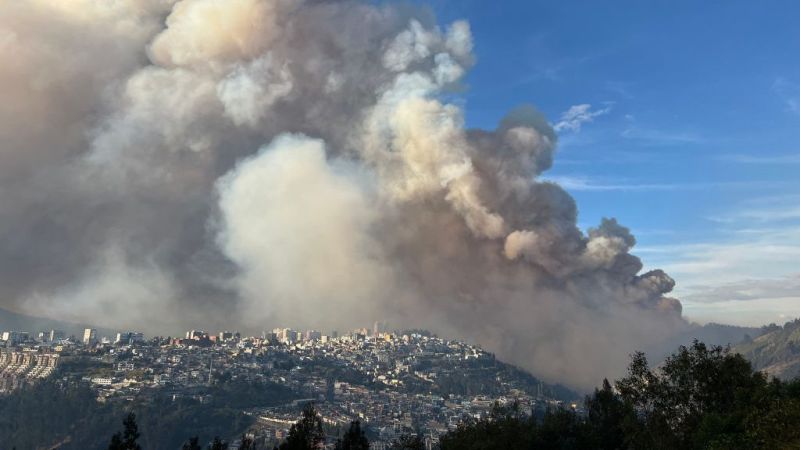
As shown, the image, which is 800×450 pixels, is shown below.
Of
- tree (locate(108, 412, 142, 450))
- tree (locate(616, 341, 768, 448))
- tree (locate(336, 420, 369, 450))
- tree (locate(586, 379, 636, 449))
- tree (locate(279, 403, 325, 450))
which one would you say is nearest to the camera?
tree (locate(108, 412, 142, 450))

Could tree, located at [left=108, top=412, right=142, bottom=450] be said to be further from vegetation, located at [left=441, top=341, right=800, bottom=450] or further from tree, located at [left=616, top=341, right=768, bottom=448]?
tree, located at [left=616, top=341, right=768, bottom=448]

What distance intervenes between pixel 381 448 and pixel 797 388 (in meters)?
165

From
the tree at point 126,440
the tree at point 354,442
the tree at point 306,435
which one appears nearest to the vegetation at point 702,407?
the tree at point 354,442

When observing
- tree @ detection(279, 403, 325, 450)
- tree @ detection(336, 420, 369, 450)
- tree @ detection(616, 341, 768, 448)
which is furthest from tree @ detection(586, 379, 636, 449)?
tree @ detection(279, 403, 325, 450)

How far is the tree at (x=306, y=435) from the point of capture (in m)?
51.8

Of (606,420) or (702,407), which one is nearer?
(702,407)

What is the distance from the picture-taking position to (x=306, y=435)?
2103 inches

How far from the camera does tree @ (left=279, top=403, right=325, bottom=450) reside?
170 feet

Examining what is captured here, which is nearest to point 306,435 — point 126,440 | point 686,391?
point 126,440

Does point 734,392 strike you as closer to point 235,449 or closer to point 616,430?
point 616,430

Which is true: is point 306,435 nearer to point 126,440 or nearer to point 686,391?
point 126,440

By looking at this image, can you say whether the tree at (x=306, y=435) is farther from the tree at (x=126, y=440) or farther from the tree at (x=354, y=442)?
the tree at (x=126, y=440)

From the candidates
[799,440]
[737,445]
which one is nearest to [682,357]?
[737,445]

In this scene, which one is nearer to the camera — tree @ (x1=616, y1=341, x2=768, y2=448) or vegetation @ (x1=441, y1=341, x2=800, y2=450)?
vegetation @ (x1=441, y1=341, x2=800, y2=450)
